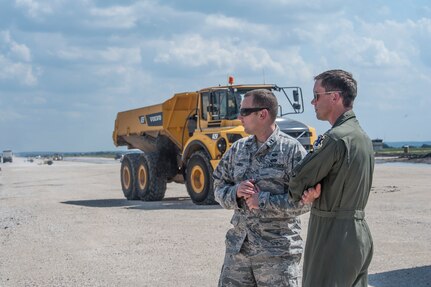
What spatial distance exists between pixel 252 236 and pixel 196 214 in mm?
11629

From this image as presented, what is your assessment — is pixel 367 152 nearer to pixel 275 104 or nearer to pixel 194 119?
pixel 275 104

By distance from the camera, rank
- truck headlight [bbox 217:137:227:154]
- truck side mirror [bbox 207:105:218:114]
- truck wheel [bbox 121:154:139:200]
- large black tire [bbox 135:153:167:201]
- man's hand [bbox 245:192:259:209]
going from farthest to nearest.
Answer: truck wheel [bbox 121:154:139:200], large black tire [bbox 135:153:167:201], truck side mirror [bbox 207:105:218:114], truck headlight [bbox 217:137:227:154], man's hand [bbox 245:192:259:209]

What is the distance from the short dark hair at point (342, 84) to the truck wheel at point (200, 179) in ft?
44.8

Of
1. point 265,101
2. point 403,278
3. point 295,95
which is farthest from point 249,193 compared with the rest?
point 295,95

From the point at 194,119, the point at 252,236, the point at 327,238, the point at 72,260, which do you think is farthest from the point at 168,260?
the point at 194,119

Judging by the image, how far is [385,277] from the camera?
8.77 meters

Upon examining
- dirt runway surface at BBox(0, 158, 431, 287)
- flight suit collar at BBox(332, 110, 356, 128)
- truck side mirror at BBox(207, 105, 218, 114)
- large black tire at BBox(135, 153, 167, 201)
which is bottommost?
dirt runway surface at BBox(0, 158, 431, 287)

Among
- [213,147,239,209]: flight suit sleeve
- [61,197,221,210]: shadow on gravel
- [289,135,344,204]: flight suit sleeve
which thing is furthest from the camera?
[61,197,221,210]: shadow on gravel

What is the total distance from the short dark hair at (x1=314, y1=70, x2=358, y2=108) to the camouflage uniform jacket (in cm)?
80

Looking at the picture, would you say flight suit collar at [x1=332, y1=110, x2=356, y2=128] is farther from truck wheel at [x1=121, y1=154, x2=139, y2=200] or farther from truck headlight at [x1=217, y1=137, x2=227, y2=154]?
truck wheel at [x1=121, y1=154, x2=139, y2=200]

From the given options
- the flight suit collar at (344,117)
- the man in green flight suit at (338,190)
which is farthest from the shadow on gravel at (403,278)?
the flight suit collar at (344,117)

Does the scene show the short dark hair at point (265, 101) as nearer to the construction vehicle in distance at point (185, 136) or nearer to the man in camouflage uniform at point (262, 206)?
the man in camouflage uniform at point (262, 206)

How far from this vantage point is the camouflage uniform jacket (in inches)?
187

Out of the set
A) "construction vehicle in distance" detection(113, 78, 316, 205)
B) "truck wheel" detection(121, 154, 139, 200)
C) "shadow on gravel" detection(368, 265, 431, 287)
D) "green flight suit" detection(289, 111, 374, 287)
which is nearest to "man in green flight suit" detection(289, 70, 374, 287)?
"green flight suit" detection(289, 111, 374, 287)
